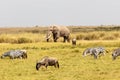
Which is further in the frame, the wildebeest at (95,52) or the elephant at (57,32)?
the elephant at (57,32)

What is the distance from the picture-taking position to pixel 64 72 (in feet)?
51.2

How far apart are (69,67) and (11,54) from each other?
18.2ft

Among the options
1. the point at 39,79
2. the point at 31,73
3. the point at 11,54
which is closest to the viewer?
the point at 39,79

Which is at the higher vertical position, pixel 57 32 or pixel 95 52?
pixel 95 52

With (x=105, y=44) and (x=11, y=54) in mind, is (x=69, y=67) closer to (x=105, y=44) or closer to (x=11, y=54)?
(x=11, y=54)

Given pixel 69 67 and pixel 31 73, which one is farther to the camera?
pixel 69 67

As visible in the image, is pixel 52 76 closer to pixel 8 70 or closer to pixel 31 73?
pixel 31 73

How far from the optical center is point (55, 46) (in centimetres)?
2928

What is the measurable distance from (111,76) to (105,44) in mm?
16107

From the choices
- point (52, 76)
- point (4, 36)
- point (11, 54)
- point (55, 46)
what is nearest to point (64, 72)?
point (52, 76)

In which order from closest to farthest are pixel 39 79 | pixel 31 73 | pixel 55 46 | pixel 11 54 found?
pixel 39 79 < pixel 31 73 < pixel 11 54 < pixel 55 46

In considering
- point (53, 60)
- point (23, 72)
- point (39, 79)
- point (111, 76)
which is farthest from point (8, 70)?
point (111, 76)

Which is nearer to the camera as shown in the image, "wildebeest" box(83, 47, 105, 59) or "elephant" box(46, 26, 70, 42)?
"wildebeest" box(83, 47, 105, 59)

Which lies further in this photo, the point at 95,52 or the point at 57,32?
the point at 57,32
